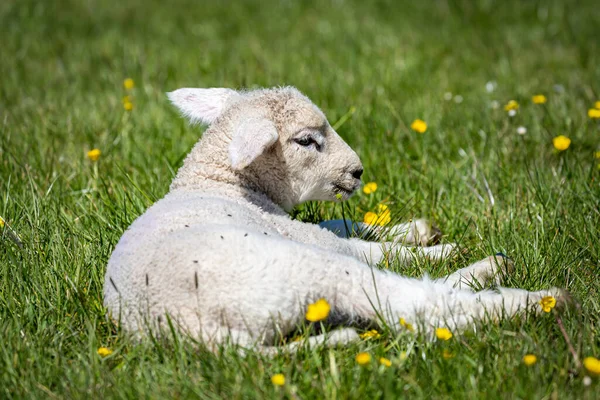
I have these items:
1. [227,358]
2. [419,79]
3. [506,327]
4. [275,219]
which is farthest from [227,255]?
[419,79]

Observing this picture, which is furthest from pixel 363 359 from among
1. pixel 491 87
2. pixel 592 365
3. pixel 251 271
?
pixel 491 87

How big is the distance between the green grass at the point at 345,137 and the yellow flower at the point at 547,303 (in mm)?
58

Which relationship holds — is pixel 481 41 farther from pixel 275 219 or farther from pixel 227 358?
pixel 227 358

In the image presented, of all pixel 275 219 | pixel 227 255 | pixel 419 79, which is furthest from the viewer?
pixel 419 79

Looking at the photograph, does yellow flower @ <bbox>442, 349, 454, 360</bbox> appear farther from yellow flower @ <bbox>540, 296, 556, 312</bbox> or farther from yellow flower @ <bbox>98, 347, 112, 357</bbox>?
yellow flower @ <bbox>98, 347, 112, 357</bbox>

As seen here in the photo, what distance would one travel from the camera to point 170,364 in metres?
2.88

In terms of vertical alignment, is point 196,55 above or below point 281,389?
above

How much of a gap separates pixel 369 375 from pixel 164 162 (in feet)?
9.00

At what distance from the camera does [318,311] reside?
9.45 ft

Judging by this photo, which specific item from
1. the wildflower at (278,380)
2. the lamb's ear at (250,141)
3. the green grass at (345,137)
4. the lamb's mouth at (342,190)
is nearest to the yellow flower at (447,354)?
the green grass at (345,137)

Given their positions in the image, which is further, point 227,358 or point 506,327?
point 506,327

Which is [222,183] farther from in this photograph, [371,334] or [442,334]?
[442,334]

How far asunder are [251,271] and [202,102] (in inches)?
57.2

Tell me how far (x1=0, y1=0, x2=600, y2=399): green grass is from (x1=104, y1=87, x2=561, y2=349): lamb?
0.11 metres
